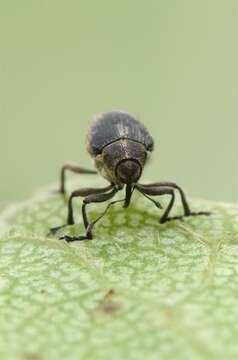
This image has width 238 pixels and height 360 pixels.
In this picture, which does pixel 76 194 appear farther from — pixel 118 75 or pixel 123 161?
pixel 118 75

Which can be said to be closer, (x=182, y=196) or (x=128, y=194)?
(x=128, y=194)

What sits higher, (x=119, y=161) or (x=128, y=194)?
(x=119, y=161)

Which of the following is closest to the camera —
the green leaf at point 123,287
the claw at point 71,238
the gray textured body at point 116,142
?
the green leaf at point 123,287

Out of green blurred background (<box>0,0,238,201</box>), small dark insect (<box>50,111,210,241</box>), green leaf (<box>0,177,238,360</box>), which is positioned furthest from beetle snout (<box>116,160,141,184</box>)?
green blurred background (<box>0,0,238,201</box>)

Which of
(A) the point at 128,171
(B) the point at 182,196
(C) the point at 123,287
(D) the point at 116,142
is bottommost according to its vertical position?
(C) the point at 123,287

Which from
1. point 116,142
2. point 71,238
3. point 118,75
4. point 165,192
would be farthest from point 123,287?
point 118,75

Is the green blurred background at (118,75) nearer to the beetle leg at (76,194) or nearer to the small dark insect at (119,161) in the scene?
the small dark insect at (119,161)

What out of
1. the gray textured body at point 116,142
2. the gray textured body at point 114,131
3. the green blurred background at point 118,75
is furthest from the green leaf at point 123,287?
the green blurred background at point 118,75

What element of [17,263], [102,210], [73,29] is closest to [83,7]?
[73,29]
